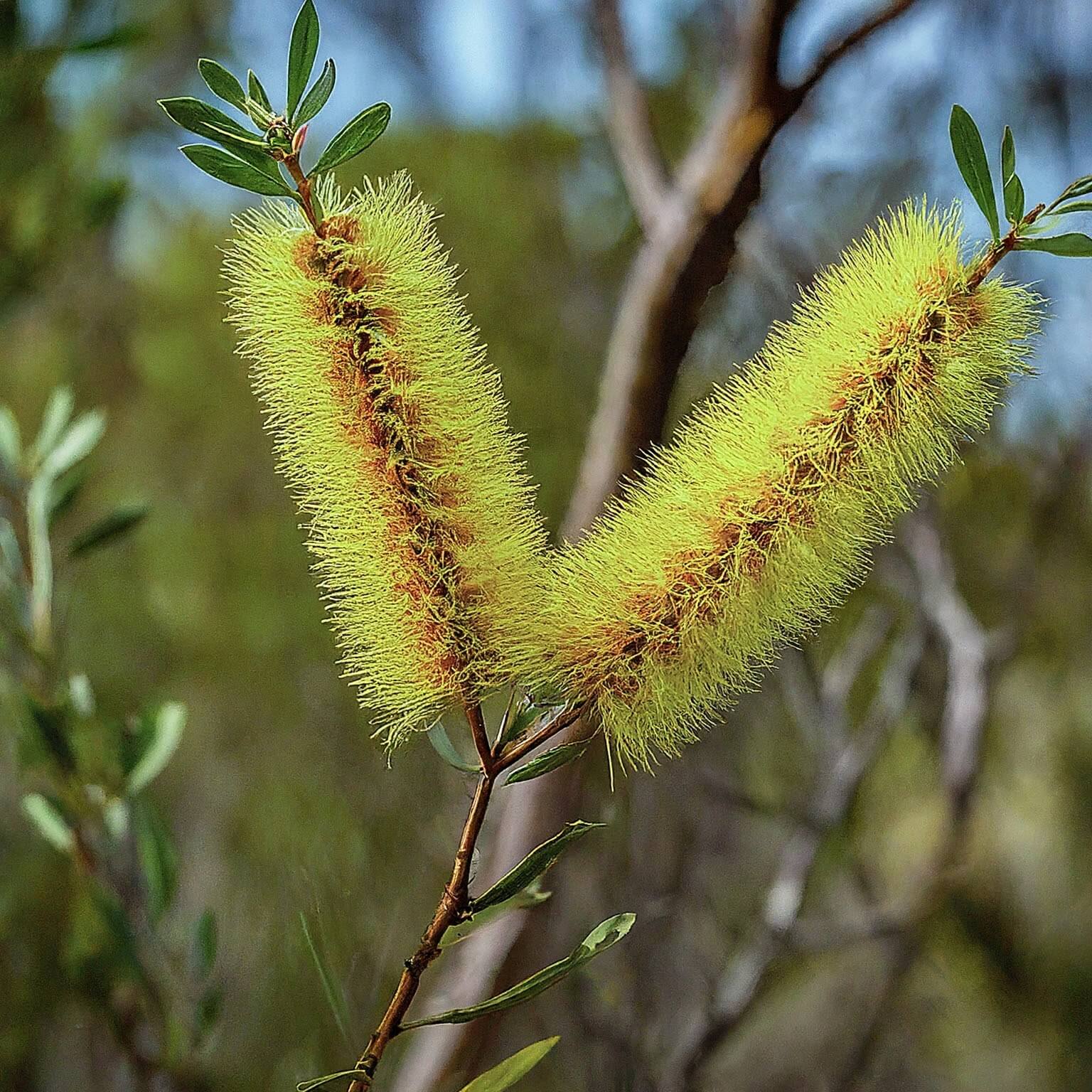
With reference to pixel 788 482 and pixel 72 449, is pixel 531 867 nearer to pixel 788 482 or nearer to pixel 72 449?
pixel 788 482

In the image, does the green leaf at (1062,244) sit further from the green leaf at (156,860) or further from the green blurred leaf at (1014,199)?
the green leaf at (156,860)

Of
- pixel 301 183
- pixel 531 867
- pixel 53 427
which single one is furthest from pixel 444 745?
pixel 53 427

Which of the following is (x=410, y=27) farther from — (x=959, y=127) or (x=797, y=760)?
(x=959, y=127)

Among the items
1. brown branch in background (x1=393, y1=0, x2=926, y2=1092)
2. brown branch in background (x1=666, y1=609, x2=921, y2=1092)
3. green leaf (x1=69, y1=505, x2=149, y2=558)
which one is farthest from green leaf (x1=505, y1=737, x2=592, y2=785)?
brown branch in background (x1=666, y1=609, x2=921, y2=1092)

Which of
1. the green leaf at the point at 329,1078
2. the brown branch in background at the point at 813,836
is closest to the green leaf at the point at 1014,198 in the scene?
the green leaf at the point at 329,1078

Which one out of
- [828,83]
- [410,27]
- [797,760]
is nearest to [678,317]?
[828,83]

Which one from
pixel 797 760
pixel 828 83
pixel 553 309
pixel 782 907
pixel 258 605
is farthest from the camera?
pixel 258 605

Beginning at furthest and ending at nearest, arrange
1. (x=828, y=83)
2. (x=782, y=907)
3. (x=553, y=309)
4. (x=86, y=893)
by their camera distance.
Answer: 1. (x=553, y=309)
2. (x=828, y=83)
3. (x=782, y=907)
4. (x=86, y=893)

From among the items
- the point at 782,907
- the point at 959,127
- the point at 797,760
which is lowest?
the point at 797,760

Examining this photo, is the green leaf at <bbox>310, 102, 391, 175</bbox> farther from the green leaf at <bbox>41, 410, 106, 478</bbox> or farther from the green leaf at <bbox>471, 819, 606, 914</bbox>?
the green leaf at <bbox>41, 410, 106, 478</bbox>
